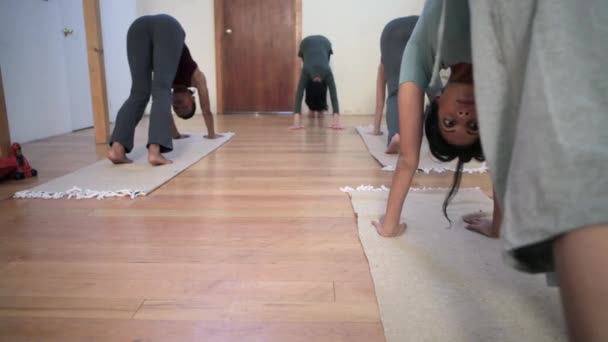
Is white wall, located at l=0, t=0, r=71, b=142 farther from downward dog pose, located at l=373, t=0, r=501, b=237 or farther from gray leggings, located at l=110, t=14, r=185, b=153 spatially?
downward dog pose, located at l=373, t=0, r=501, b=237

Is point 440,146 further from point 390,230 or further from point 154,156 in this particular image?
point 154,156

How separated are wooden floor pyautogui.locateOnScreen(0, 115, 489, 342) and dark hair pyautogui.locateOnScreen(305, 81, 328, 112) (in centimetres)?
208

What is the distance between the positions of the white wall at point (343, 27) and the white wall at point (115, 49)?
1.50ft

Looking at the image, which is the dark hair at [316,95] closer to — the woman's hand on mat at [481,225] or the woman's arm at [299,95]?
the woman's arm at [299,95]

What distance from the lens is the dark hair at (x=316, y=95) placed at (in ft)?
11.3

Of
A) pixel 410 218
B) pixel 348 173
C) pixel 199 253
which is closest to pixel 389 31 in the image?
pixel 348 173

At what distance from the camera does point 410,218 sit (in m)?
1.05

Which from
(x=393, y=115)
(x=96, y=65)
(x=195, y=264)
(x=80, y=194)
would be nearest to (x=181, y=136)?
(x=96, y=65)

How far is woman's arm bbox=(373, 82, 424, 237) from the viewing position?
2.66 feet

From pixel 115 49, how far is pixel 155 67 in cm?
230

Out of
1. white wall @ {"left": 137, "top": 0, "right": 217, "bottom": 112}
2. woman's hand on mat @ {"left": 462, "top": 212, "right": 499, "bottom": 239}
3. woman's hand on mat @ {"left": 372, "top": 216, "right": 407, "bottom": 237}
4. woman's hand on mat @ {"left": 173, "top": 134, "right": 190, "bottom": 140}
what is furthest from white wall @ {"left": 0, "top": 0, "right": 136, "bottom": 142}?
woman's hand on mat @ {"left": 462, "top": 212, "right": 499, "bottom": 239}

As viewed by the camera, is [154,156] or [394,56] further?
[394,56]

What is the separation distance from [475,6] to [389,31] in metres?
1.62

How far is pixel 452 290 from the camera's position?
2.27 feet
